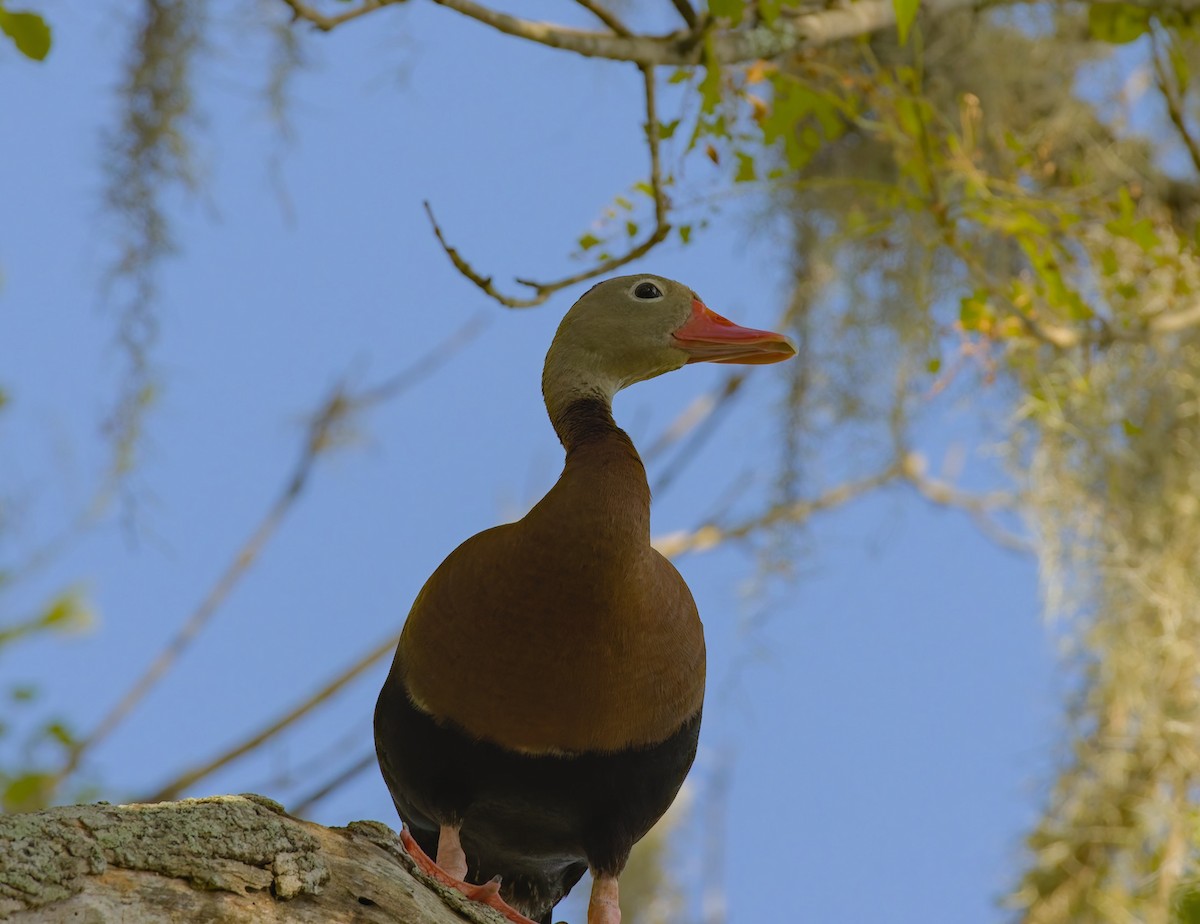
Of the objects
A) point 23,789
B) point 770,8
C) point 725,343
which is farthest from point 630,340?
point 23,789

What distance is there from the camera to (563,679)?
1735 millimetres

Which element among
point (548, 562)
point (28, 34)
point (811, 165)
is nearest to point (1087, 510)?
point (811, 165)

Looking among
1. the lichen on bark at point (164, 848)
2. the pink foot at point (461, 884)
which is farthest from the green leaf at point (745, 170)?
the lichen on bark at point (164, 848)

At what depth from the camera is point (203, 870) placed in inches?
59.9

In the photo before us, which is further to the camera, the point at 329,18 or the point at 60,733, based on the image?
the point at 60,733

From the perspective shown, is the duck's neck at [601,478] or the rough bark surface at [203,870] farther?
the duck's neck at [601,478]

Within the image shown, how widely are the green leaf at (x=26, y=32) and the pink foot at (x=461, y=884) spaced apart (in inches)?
40.7

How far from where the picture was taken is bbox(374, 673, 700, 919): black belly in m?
1.78

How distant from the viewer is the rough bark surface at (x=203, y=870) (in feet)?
4.68

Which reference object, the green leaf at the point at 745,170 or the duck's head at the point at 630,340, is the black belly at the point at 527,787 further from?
the green leaf at the point at 745,170

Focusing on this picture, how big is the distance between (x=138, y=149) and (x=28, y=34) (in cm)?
146

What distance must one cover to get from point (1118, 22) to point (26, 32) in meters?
1.97

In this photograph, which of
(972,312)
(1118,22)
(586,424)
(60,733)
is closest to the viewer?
(586,424)

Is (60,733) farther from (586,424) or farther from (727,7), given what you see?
(727,7)
